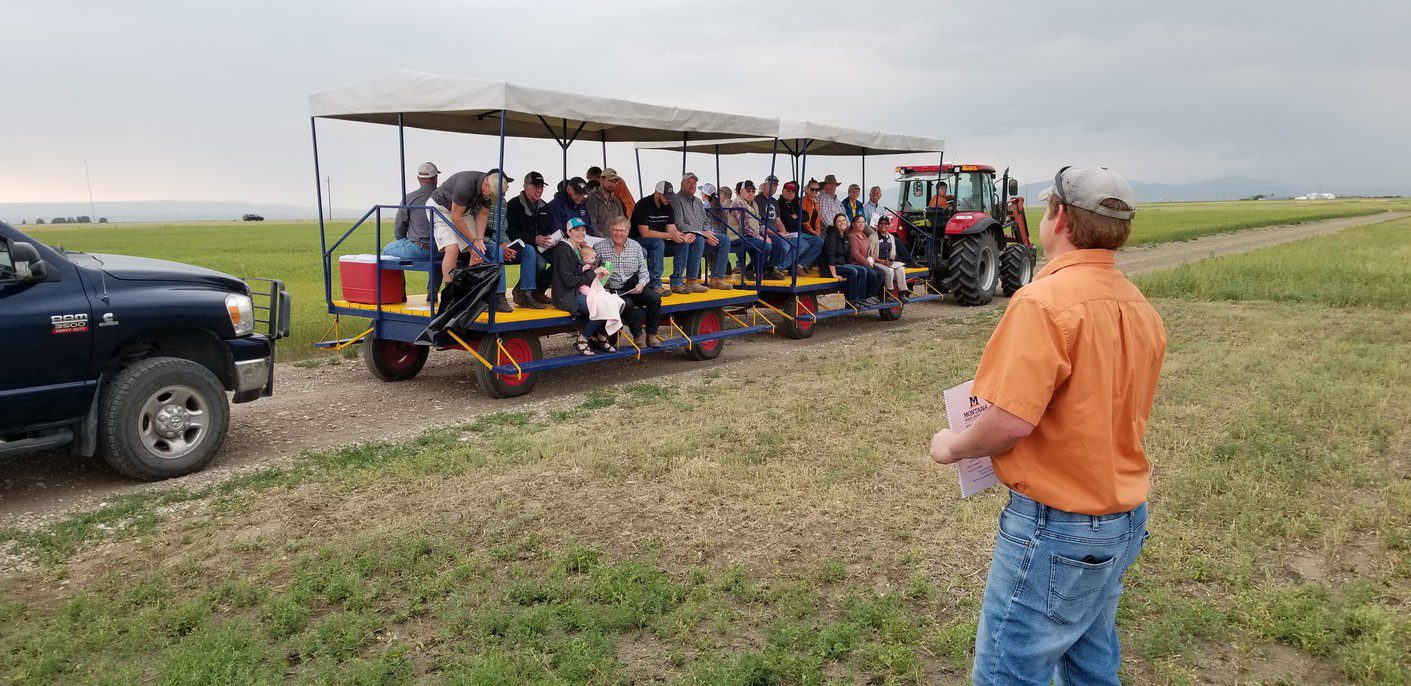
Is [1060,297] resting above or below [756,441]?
above

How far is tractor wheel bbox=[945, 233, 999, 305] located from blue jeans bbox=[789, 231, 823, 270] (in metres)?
3.52

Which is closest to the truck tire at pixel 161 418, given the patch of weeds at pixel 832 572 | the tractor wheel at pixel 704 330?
the patch of weeds at pixel 832 572

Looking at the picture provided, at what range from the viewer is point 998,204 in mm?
15625

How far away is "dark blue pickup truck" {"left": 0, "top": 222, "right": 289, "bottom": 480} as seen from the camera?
209 inches

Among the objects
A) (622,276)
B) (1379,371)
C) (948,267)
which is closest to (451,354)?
(622,276)

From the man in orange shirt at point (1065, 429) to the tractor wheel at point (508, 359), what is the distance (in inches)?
248

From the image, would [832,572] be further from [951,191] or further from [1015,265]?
[1015,265]

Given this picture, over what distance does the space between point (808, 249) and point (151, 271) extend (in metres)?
8.08

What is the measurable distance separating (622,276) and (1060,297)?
7.29 meters

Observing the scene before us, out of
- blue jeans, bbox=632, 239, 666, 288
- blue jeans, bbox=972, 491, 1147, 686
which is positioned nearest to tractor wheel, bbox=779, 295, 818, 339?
blue jeans, bbox=632, 239, 666, 288

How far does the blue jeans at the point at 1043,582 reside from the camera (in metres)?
2.16

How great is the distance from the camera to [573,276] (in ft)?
28.3

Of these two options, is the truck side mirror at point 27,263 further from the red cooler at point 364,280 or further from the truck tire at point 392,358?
the truck tire at point 392,358

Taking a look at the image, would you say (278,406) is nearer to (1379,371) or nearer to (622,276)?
(622,276)
